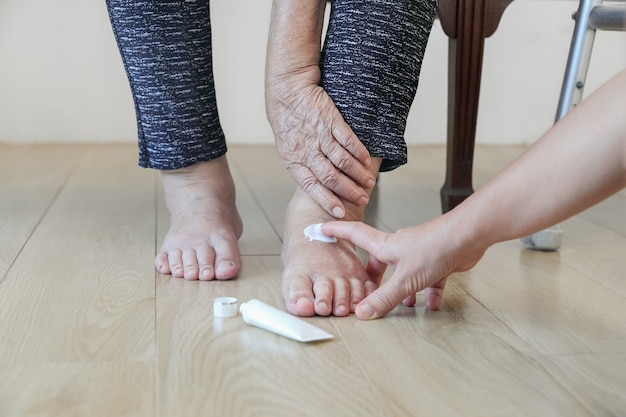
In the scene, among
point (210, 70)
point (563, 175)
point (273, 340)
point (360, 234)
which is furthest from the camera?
point (210, 70)

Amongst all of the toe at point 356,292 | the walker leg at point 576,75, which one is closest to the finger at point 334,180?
the toe at point 356,292

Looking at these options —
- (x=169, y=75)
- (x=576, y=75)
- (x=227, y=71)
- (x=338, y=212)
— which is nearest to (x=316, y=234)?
(x=338, y=212)

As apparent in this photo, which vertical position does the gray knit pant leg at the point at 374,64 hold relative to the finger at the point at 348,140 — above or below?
above

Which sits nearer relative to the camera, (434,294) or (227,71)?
(434,294)

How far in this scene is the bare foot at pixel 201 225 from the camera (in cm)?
104

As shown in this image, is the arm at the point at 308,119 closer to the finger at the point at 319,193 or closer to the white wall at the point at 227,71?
the finger at the point at 319,193

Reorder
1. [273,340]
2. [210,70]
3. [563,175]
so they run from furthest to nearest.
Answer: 1. [210,70]
2. [273,340]
3. [563,175]

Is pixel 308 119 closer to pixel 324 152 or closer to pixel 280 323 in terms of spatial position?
pixel 324 152

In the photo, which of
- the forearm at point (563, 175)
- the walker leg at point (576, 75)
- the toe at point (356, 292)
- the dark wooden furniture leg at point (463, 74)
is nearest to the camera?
the forearm at point (563, 175)

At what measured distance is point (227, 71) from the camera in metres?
2.43

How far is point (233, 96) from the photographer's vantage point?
2.46 meters

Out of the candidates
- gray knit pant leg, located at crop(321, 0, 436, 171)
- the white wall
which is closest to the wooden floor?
gray knit pant leg, located at crop(321, 0, 436, 171)

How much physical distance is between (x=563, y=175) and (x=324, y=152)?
1.33ft

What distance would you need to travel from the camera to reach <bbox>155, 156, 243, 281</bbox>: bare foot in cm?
104
